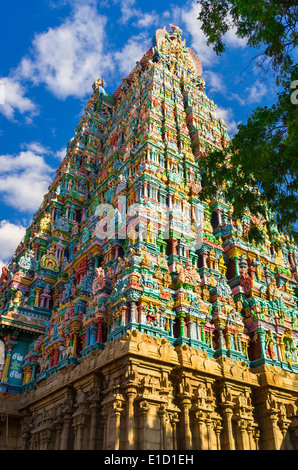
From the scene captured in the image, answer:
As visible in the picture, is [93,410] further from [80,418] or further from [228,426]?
[228,426]

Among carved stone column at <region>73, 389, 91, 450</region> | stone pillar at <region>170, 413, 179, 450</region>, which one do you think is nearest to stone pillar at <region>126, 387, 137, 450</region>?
stone pillar at <region>170, 413, 179, 450</region>

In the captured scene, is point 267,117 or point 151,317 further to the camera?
point 151,317

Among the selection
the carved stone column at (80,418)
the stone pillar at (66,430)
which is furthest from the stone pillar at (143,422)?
the stone pillar at (66,430)

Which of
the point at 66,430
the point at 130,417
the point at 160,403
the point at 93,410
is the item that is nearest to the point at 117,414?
the point at 130,417

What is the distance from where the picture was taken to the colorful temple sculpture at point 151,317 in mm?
17156

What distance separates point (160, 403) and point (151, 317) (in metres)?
3.81

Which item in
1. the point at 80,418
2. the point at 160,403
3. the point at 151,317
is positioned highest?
the point at 151,317

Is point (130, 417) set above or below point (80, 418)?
below

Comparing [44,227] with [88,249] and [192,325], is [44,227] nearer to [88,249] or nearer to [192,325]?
[88,249]

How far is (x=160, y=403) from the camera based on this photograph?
16.3 m

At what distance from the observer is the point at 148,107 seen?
32281mm

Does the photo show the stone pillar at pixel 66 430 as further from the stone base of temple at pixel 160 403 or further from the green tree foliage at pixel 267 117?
the green tree foliage at pixel 267 117

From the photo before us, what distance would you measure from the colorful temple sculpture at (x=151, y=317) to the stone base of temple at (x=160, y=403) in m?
0.06

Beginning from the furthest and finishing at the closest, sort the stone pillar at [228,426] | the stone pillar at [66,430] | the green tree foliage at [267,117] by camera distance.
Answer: the stone pillar at [66,430], the stone pillar at [228,426], the green tree foliage at [267,117]
